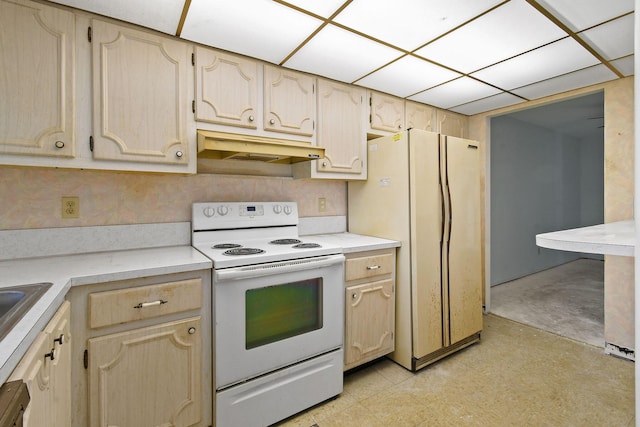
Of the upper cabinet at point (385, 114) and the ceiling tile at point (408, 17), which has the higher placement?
the ceiling tile at point (408, 17)

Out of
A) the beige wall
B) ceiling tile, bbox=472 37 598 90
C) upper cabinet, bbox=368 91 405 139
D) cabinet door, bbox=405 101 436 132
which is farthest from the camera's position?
cabinet door, bbox=405 101 436 132

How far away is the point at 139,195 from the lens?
193 centimetres

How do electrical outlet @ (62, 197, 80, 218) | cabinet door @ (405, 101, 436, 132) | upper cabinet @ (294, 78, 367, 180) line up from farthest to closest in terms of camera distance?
cabinet door @ (405, 101, 436, 132)
upper cabinet @ (294, 78, 367, 180)
electrical outlet @ (62, 197, 80, 218)

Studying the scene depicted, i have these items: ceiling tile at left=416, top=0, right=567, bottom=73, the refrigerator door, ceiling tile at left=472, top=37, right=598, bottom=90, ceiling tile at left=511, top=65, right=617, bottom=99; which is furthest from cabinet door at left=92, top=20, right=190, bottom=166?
ceiling tile at left=511, top=65, right=617, bottom=99

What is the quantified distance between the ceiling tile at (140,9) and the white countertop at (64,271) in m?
1.23

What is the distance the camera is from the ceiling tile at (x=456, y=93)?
2.51 m

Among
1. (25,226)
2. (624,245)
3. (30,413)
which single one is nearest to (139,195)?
(25,226)

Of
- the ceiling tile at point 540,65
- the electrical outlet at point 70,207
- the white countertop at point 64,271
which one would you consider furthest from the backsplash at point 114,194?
the ceiling tile at point 540,65

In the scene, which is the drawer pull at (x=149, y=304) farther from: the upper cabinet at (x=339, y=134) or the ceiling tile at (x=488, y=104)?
the ceiling tile at (x=488, y=104)

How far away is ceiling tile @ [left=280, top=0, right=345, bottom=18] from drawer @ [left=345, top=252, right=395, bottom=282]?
1410 mm

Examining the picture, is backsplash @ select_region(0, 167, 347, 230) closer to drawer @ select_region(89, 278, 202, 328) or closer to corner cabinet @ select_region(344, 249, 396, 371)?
drawer @ select_region(89, 278, 202, 328)

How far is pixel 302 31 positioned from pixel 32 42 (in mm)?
1265

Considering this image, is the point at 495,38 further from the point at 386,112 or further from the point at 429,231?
the point at 429,231

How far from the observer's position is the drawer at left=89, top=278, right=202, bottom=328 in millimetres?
1309
